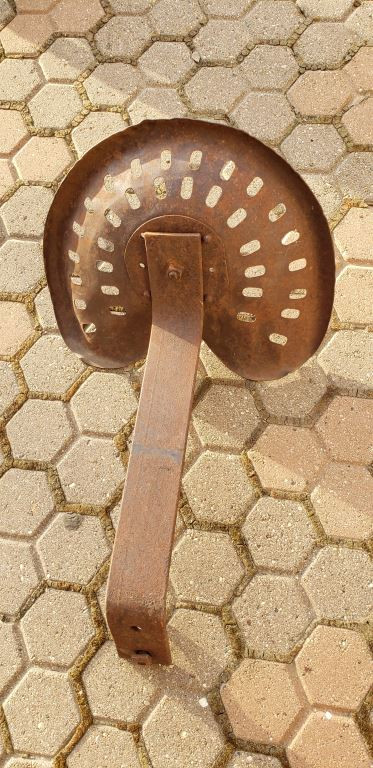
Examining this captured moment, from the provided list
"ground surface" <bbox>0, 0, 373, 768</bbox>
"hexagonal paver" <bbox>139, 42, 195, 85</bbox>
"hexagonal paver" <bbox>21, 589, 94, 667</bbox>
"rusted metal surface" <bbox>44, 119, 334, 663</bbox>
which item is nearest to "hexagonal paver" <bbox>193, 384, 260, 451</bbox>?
"ground surface" <bbox>0, 0, 373, 768</bbox>

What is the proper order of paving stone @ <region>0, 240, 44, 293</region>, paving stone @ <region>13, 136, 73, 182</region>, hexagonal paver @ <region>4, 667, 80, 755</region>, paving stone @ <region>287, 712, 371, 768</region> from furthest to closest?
paving stone @ <region>13, 136, 73, 182</region>
paving stone @ <region>0, 240, 44, 293</region>
hexagonal paver @ <region>4, 667, 80, 755</region>
paving stone @ <region>287, 712, 371, 768</region>

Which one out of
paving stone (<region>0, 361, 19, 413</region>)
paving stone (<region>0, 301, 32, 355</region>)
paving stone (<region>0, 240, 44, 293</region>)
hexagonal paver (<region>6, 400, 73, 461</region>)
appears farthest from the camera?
paving stone (<region>0, 240, 44, 293</region>)

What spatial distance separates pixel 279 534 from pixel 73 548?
2.27 ft

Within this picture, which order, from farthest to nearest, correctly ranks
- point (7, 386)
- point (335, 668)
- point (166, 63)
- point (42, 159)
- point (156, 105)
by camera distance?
point (166, 63), point (156, 105), point (42, 159), point (7, 386), point (335, 668)

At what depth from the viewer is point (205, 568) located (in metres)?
2.88

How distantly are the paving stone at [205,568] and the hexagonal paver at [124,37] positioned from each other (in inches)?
93.4

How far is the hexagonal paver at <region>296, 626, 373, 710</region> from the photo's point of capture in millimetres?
2648

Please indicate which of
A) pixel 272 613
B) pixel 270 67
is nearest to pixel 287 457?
pixel 272 613

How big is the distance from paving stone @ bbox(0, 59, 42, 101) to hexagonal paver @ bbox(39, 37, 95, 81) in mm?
52

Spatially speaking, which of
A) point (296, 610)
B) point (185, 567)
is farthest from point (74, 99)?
point (296, 610)

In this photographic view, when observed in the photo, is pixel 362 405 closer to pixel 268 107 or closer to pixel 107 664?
pixel 107 664

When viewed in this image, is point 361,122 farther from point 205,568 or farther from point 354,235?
point 205,568

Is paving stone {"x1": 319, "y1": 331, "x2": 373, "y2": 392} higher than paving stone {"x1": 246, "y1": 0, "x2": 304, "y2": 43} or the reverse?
the reverse

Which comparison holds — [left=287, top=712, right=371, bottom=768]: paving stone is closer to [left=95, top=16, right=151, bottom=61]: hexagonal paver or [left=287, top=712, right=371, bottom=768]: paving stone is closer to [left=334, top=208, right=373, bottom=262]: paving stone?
[left=334, top=208, right=373, bottom=262]: paving stone
